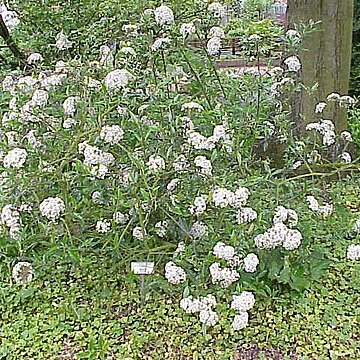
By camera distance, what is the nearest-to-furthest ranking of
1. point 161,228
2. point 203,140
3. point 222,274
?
1. point 222,274
2. point 203,140
3. point 161,228

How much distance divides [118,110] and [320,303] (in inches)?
50.8

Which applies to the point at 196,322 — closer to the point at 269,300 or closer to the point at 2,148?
the point at 269,300

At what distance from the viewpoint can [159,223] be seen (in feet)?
9.09

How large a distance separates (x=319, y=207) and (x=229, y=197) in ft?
2.14

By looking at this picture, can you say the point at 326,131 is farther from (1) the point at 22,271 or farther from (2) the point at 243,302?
(1) the point at 22,271

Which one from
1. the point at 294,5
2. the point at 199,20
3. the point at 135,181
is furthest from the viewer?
the point at 294,5

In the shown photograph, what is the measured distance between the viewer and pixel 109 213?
2754 mm

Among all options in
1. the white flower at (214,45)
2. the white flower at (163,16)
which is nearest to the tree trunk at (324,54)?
the white flower at (214,45)

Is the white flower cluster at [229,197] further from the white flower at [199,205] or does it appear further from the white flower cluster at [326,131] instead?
the white flower cluster at [326,131]

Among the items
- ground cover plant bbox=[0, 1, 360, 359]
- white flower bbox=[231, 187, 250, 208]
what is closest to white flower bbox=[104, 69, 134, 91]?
ground cover plant bbox=[0, 1, 360, 359]

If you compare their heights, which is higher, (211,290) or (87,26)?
(87,26)

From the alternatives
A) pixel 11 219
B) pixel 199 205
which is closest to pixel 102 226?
pixel 11 219

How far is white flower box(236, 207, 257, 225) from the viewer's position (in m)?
2.47

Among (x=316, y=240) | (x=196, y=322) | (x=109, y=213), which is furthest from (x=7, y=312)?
(x=316, y=240)
